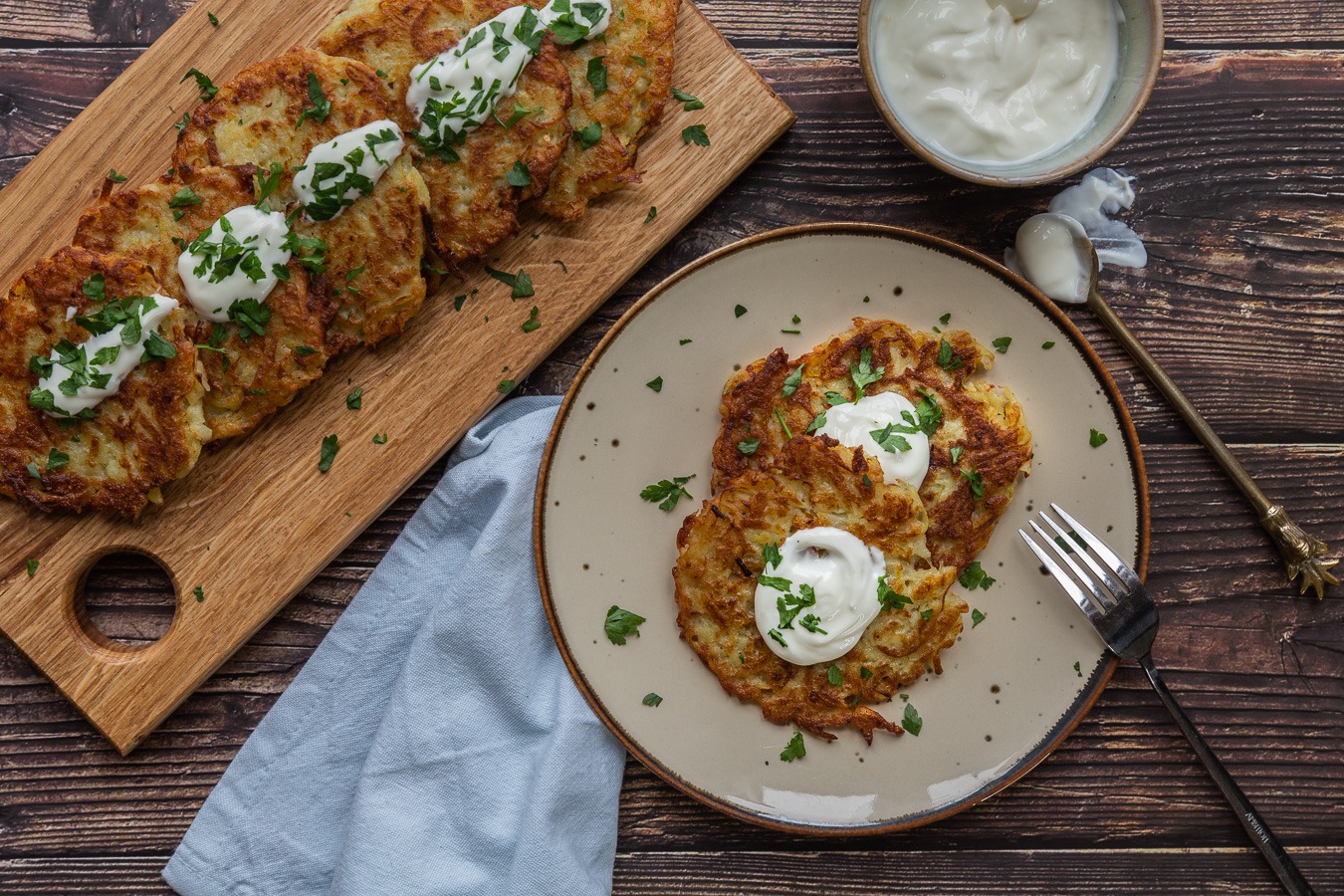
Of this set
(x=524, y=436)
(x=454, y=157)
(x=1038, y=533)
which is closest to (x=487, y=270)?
(x=454, y=157)

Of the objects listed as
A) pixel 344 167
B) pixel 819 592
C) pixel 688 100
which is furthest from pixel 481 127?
pixel 819 592

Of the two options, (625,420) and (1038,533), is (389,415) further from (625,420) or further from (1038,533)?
(1038,533)

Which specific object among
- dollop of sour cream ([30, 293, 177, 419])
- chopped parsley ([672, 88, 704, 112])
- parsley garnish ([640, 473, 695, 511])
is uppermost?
dollop of sour cream ([30, 293, 177, 419])

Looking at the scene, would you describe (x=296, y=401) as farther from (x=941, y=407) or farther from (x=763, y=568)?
(x=941, y=407)

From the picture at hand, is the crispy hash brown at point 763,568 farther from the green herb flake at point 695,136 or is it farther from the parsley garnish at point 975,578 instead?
the green herb flake at point 695,136

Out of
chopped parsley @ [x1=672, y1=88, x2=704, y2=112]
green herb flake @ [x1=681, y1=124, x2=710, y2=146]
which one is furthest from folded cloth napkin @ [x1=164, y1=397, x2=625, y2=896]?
chopped parsley @ [x1=672, y1=88, x2=704, y2=112]

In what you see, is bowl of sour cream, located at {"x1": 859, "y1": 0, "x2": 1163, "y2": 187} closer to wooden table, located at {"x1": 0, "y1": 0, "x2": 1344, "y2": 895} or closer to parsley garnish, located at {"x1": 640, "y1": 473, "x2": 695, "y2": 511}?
wooden table, located at {"x1": 0, "y1": 0, "x2": 1344, "y2": 895}

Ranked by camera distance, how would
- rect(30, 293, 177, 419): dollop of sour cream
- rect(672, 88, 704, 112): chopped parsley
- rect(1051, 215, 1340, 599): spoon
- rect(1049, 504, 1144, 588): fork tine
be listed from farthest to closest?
1. rect(1051, 215, 1340, 599): spoon
2. rect(672, 88, 704, 112): chopped parsley
3. rect(1049, 504, 1144, 588): fork tine
4. rect(30, 293, 177, 419): dollop of sour cream
